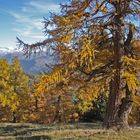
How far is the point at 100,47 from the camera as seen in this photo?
23500mm

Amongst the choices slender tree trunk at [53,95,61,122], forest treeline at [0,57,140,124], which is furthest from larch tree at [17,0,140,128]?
slender tree trunk at [53,95,61,122]

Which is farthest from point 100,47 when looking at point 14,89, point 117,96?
point 14,89

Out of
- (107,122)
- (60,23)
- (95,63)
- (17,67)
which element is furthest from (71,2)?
(17,67)

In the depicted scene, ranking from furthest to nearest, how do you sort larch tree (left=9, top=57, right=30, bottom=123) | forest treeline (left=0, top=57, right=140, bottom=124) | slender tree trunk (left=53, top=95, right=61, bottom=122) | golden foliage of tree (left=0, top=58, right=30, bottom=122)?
slender tree trunk (left=53, top=95, right=61, bottom=122), larch tree (left=9, top=57, right=30, bottom=123), golden foliage of tree (left=0, top=58, right=30, bottom=122), forest treeline (left=0, top=57, right=140, bottom=124)

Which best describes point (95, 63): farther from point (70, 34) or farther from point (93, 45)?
point (70, 34)

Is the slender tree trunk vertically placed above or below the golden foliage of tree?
below

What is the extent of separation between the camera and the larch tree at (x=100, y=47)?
20.2 m

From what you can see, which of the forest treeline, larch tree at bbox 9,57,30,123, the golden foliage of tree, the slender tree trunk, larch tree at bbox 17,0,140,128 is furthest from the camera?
the slender tree trunk

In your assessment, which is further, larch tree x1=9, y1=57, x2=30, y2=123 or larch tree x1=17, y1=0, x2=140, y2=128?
larch tree x1=9, y1=57, x2=30, y2=123

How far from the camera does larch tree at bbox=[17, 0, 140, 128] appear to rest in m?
20.2

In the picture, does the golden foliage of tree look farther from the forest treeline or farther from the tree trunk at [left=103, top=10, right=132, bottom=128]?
the tree trunk at [left=103, top=10, right=132, bottom=128]

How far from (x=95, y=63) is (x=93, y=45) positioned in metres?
3.28

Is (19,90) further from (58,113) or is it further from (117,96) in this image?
(117,96)

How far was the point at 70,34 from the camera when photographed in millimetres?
20062
